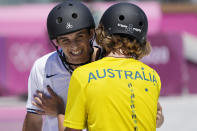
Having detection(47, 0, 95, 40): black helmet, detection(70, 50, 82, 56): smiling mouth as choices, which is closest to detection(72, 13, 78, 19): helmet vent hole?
detection(47, 0, 95, 40): black helmet

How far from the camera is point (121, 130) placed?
240 cm

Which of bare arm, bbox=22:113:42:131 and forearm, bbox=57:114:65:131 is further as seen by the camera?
bare arm, bbox=22:113:42:131

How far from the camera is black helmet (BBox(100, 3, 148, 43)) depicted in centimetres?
261

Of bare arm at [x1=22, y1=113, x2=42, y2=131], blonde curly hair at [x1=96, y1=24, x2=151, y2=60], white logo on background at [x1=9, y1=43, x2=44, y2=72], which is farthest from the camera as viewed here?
white logo on background at [x1=9, y1=43, x2=44, y2=72]

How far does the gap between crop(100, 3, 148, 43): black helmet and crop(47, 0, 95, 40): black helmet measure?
40cm

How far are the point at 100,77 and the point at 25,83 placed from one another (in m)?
8.08

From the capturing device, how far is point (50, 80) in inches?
128

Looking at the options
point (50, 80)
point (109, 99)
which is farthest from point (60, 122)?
point (109, 99)

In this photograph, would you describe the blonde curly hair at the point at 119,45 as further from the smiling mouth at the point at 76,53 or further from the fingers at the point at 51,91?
the fingers at the point at 51,91

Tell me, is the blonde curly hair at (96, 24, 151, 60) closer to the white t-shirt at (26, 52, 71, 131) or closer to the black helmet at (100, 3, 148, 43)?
the black helmet at (100, 3, 148, 43)

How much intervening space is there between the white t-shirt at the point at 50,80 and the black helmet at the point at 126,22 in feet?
2.32

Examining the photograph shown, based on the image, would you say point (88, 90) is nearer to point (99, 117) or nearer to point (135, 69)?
point (99, 117)

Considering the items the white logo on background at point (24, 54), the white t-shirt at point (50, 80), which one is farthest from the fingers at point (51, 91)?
the white logo on background at point (24, 54)

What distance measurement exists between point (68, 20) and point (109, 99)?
963 millimetres
